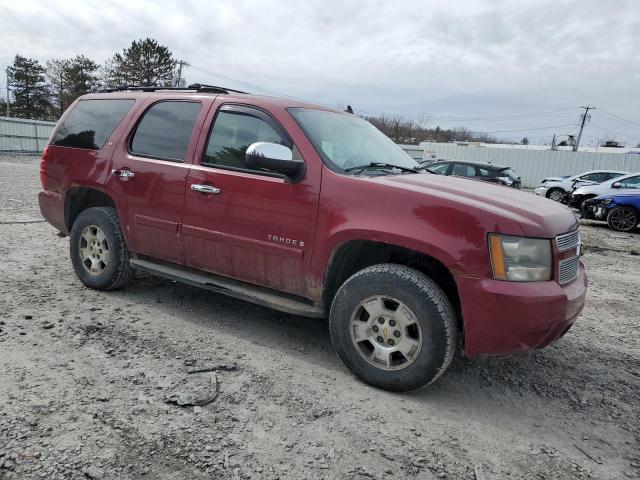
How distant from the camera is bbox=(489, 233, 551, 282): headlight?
283cm

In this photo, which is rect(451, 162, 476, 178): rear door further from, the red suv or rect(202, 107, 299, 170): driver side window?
rect(202, 107, 299, 170): driver side window

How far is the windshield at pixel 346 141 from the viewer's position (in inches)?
140

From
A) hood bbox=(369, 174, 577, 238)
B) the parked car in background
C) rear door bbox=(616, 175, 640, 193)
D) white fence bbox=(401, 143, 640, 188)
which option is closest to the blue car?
rear door bbox=(616, 175, 640, 193)

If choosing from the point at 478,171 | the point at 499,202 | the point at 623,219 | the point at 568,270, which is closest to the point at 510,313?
the point at 568,270

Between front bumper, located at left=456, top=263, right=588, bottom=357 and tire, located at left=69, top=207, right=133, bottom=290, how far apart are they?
3.13m

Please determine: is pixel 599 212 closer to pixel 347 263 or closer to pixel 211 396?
pixel 347 263

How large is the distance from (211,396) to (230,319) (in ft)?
4.30

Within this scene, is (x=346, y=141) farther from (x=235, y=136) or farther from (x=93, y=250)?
(x=93, y=250)

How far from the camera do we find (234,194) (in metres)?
3.64

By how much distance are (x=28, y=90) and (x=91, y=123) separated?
5615cm

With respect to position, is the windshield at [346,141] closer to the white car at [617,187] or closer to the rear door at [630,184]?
the white car at [617,187]

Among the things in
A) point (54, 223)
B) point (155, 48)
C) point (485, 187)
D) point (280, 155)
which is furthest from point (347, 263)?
point (155, 48)

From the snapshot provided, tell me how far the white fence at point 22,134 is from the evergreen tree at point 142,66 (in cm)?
2275

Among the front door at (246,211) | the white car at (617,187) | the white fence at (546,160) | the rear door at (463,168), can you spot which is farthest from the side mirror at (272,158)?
the white fence at (546,160)
